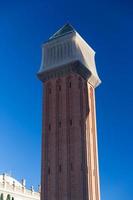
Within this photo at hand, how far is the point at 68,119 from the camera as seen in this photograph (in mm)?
45531

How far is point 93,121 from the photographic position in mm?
48406

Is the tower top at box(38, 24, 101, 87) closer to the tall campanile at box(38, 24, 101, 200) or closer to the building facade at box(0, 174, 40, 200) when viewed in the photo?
the tall campanile at box(38, 24, 101, 200)

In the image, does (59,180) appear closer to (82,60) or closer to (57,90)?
(57,90)

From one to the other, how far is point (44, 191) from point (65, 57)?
16376 millimetres

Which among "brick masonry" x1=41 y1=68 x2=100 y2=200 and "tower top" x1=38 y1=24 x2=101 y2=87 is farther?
"tower top" x1=38 y1=24 x2=101 y2=87

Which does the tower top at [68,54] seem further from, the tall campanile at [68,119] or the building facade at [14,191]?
the building facade at [14,191]

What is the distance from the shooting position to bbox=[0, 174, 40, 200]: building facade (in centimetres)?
4897

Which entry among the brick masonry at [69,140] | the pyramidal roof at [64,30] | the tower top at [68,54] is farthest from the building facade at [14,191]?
the pyramidal roof at [64,30]

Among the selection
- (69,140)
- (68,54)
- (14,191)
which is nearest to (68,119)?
(69,140)

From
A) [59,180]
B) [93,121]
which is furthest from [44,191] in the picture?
[93,121]

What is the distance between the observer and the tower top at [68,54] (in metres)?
48.4

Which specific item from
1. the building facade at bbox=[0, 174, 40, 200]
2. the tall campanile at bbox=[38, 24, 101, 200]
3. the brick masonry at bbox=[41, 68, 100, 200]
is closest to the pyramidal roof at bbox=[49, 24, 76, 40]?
the tall campanile at bbox=[38, 24, 101, 200]

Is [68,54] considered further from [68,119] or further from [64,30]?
[68,119]

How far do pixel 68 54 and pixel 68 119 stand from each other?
27.9ft
